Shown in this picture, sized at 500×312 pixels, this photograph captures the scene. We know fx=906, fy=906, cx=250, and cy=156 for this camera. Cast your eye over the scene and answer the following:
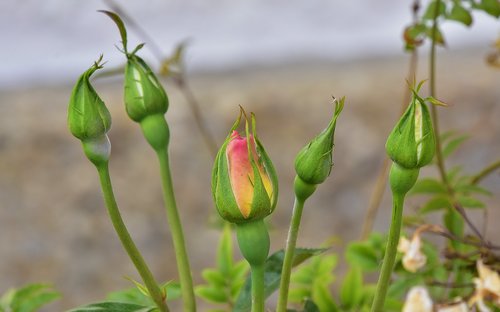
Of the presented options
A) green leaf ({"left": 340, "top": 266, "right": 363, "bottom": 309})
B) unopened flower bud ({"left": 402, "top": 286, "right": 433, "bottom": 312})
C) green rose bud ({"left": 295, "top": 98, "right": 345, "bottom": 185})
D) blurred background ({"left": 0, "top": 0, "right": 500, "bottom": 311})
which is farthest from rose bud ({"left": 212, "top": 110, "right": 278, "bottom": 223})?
blurred background ({"left": 0, "top": 0, "right": 500, "bottom": 311})

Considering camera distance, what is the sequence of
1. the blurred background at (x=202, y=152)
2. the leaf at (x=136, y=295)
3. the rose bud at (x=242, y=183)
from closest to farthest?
the rose bud at (x=242, y=183) → the leaf at (x=136, y=295) → the blurred background at (x=202, y=152)

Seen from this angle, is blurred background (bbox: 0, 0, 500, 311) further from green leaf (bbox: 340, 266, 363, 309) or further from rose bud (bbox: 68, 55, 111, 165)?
rose bud (bbox: 68, 55, 111, 165)

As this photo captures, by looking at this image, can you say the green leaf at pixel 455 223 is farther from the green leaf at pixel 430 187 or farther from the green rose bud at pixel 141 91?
the green rose bud at pixel 141 91

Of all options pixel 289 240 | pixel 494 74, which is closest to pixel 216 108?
pixel 494 74

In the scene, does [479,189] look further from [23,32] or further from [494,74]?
[23,32]

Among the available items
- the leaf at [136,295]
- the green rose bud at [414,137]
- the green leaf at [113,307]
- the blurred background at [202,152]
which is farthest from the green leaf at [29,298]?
the blurred background at [202,152]
